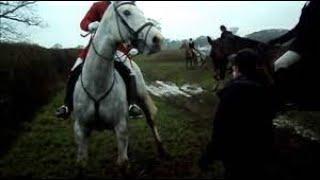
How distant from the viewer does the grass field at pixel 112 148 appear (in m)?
7.97

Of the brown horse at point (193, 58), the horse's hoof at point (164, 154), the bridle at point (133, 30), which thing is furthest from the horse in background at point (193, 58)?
the bridle at point (133, 30)

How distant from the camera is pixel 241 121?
16.3ft

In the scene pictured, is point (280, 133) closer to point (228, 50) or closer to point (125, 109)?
point (125, 109)

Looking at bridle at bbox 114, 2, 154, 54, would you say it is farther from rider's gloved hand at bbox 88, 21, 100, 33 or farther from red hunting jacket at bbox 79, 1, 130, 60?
red hunting jacket at bbox 79, 1, 130, 60

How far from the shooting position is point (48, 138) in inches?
441

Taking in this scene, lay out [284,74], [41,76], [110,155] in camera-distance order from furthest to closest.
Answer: [41,76]
[110,155]
[284,74]

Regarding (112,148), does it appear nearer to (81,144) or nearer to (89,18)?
(81,144)

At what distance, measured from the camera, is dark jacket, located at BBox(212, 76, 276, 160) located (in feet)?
16.2

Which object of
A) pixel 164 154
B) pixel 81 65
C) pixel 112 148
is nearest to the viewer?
pixel 81 65

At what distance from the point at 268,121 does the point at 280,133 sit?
5627mm

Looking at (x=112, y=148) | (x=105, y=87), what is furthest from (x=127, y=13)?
(x=112, y=148)

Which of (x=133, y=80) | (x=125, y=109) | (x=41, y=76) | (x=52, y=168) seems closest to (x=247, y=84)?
(x=125, y=109)

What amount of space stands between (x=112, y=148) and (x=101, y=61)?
10.6ft

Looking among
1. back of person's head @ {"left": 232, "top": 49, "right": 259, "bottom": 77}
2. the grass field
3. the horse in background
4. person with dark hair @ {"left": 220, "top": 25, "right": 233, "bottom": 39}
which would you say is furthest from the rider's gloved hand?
the horse in background
